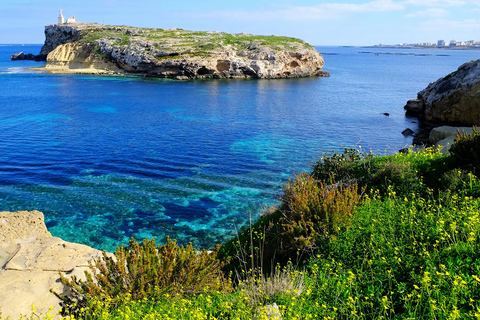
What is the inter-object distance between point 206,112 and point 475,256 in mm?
42918

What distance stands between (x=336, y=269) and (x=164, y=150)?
2376cm

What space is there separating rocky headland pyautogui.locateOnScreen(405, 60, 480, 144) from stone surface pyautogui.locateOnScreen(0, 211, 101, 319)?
Result: 3050 centimetres

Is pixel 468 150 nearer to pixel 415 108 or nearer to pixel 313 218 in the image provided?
pixel 313 218

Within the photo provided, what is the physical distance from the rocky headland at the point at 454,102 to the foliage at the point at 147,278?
96.2 feet

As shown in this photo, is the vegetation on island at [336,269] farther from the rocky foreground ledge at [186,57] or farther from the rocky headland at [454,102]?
the rocky foreground ledge at [186,57]

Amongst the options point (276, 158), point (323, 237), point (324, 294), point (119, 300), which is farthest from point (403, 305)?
point (276, 158)

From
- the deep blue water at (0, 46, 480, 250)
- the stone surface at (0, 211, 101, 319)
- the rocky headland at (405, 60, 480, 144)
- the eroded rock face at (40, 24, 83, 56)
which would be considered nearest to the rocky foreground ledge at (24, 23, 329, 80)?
the eroded rock face at (40, 24, 83, 56)

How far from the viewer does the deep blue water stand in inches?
724

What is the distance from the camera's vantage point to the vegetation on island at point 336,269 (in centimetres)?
632

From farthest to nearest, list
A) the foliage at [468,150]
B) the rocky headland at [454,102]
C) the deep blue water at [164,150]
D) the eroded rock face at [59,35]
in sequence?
the eroded rock face at [59,35], the rocky headland at [454,102], the deep blue water at [164,150], the foliage at [468,150]

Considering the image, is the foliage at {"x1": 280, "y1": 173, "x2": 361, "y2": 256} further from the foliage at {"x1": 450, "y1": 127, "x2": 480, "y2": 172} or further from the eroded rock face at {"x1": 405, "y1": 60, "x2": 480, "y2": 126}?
the eroded rock face at {"x1": 405, "y1": 60, "x2": 480, "y2": 126}

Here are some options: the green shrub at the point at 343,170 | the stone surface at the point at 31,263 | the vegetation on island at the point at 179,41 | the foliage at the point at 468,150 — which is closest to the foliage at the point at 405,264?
the foliage at the point at 468,150

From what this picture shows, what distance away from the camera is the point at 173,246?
8656 mm

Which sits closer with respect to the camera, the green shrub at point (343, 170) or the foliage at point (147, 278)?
the foliage at point (147, 278)
